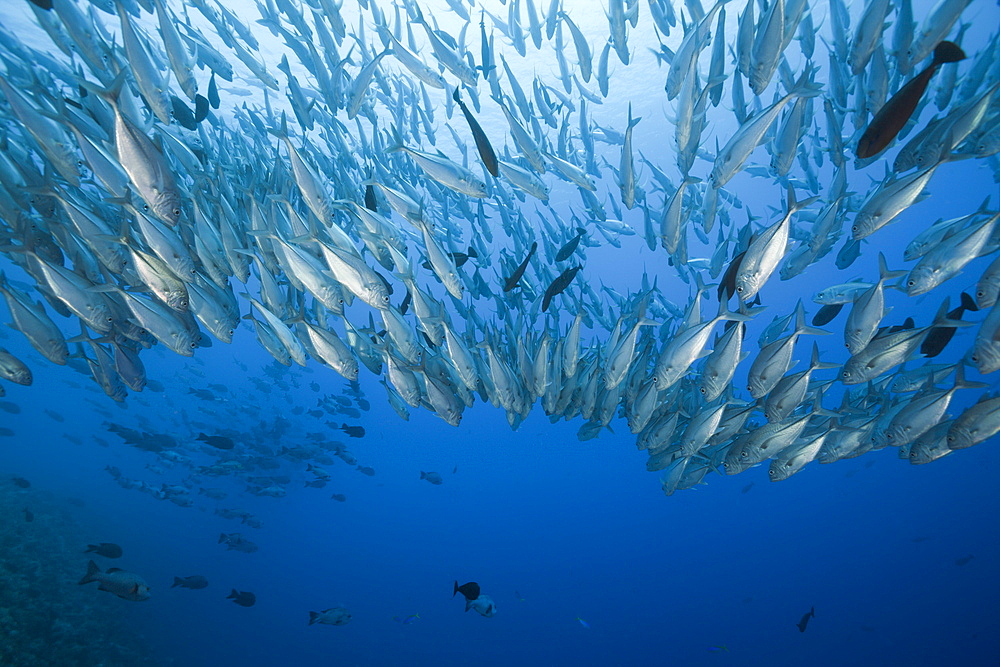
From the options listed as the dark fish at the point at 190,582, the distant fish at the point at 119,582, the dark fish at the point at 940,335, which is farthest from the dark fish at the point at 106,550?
the dark fish at the point at 940,335

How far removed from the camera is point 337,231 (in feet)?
11.7

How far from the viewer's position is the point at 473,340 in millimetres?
5289

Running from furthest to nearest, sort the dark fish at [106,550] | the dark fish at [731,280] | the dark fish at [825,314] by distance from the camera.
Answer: the dark fish at [106,550] → the dark fish at [825,314] → the dark fish at [731,280]

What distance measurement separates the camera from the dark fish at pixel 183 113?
3887 mm

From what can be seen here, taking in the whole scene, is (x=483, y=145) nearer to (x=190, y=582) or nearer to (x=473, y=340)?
(x=473, y=340)

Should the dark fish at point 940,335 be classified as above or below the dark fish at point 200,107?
below

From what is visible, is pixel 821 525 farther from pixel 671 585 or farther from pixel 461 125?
pixel 461 125

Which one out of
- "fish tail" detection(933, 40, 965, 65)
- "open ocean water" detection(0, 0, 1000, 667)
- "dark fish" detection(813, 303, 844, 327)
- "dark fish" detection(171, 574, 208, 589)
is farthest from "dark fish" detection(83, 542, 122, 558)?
"fish tail" detection(933, 40, 965, 65)

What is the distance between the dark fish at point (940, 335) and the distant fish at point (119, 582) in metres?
10.2

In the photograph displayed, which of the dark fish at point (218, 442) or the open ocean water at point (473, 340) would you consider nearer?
the open ocean water at point (473, 340)

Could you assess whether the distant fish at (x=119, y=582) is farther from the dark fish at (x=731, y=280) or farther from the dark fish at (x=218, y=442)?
the dark fish at (x=731, y=280)

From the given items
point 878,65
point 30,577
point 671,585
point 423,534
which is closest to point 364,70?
point 878,65

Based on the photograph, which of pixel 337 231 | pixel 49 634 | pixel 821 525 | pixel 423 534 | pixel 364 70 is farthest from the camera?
pixel 423 534

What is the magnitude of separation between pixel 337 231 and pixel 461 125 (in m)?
16.6
